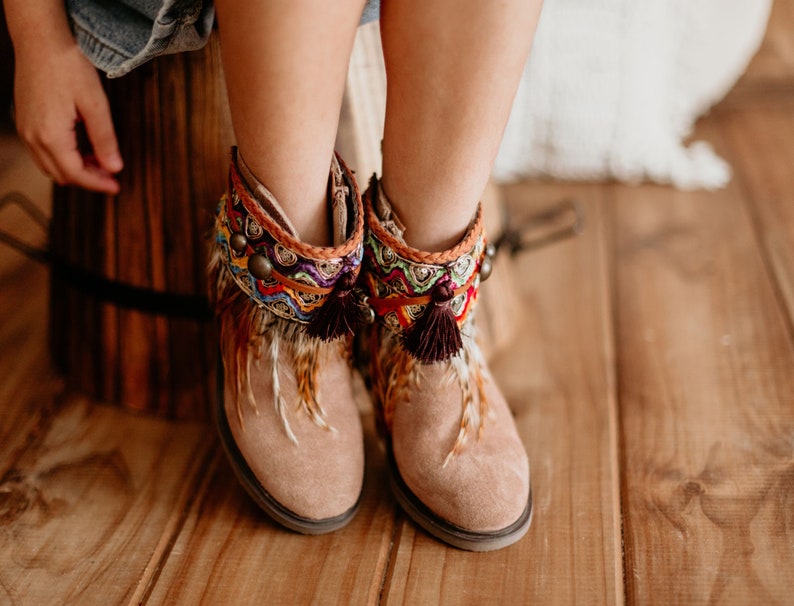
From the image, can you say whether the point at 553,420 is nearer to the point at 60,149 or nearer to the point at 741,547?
the point at 741,547

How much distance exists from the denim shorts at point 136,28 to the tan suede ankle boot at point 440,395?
0.18 metres

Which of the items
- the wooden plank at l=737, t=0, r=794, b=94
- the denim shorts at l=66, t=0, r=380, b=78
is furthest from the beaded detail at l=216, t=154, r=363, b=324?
the wooden plank at l=737, t=0, r=794, b=94

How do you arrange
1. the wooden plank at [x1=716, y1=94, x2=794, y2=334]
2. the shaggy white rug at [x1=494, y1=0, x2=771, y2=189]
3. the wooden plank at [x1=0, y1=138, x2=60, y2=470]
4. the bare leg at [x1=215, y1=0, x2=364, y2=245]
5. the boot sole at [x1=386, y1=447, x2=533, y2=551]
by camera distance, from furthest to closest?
the shaggy white rug at [x1=494, y1=0, x2=771, y2=189]
the wooden plank at [x1=716, y1=94, x2=794, y2=334]
the wooden plank at [x1=0, y1=138, x2=60, y2=470]
the boot sole at [x1=386, y1=447, x2=533, y2=551]
the bare leg at [x1=215, y1=0, x2=364, y2=245]

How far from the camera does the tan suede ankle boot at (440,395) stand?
59cm

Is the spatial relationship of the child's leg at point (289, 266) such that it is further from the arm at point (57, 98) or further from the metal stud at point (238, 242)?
the arm at point (57, 98)

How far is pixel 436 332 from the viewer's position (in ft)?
1.93

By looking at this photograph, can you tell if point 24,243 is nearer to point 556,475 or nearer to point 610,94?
point 556,475

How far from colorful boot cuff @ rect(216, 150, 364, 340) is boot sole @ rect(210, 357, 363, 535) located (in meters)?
→ 0.12

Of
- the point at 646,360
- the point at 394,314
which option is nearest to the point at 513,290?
the point at 646,360

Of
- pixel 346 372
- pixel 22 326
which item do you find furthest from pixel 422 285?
pixel 22 326

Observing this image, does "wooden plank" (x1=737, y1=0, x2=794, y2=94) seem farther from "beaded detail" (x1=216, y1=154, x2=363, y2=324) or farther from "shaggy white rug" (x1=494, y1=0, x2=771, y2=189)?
"beaded detail" (x1=216, y1=154, x2=363, y2=324)

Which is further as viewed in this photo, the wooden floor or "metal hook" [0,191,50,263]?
"metal hook" [0,191,50,263]

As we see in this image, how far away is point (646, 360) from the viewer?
836 mm

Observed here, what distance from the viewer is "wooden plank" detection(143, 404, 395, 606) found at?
1.88ft
